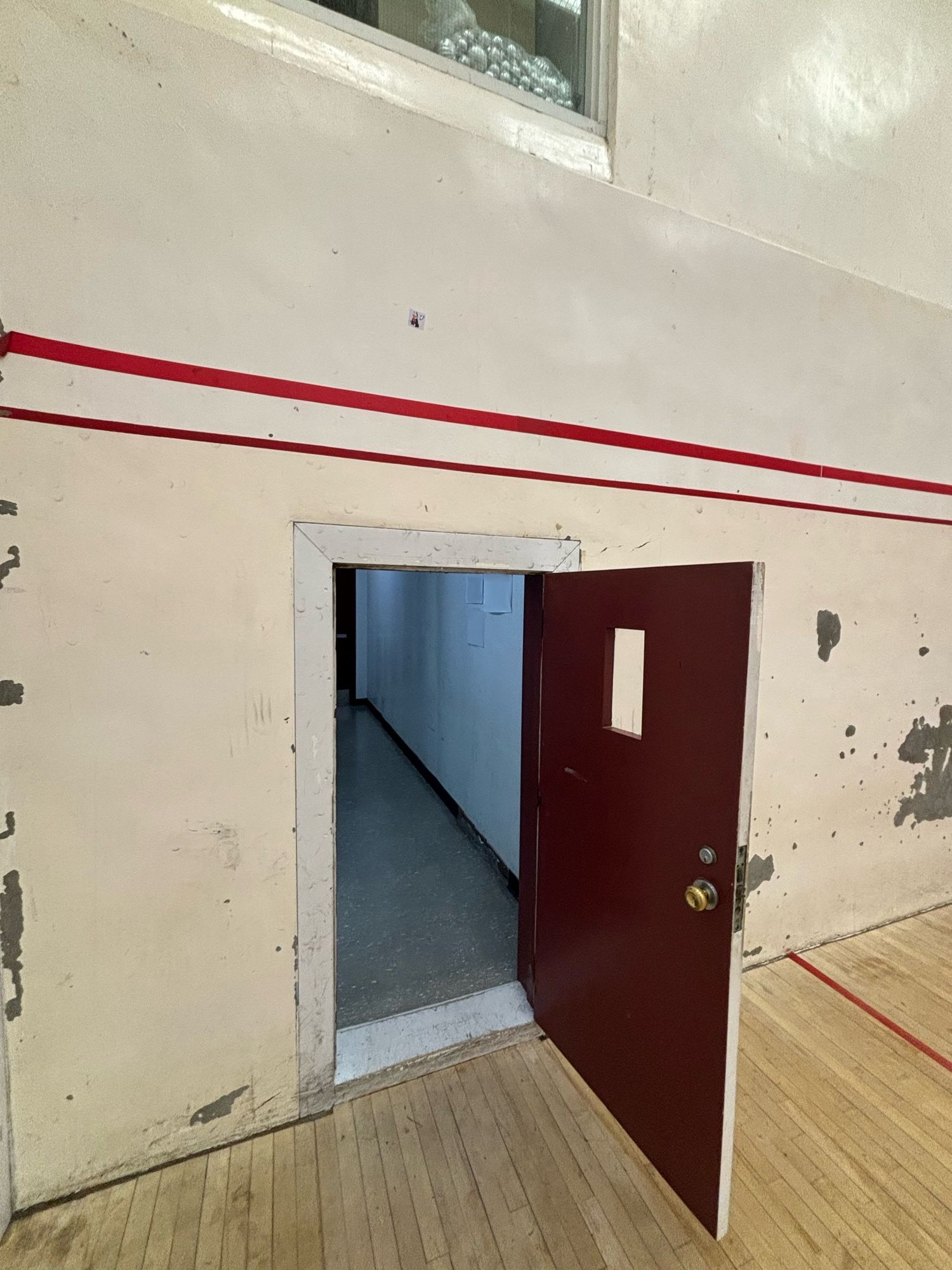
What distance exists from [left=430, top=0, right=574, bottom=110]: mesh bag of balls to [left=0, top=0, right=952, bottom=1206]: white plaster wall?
0.34 m

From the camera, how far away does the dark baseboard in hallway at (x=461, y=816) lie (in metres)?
2.98

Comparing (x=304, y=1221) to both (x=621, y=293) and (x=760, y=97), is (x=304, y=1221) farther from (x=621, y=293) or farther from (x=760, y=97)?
(x=760, y=97)

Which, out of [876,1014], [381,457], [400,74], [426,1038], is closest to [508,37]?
[400,74]

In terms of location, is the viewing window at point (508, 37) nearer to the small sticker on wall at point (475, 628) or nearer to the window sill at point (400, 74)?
the window sill at point (400, 74)

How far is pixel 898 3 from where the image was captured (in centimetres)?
231

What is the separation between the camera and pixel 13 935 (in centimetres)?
131

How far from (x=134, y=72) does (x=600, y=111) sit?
1.43m

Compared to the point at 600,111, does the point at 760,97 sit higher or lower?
higher

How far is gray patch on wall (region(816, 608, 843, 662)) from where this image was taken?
92.1 inches

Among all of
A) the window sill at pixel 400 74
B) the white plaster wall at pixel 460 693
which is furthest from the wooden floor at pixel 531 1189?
the window sill at pixel 400 74

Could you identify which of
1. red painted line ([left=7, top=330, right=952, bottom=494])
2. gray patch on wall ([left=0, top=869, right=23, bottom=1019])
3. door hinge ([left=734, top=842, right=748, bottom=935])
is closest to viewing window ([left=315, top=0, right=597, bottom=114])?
red painted line ([left=7, top=330, right=952, bottom=494])

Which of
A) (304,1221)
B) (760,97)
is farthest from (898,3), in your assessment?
(304,1221)

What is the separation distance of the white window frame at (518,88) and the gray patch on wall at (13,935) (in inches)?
92.1

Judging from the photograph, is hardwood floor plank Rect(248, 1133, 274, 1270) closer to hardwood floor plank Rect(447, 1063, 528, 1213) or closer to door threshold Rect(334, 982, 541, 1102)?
door threshold Rect(334, 982, 541, 1102)
